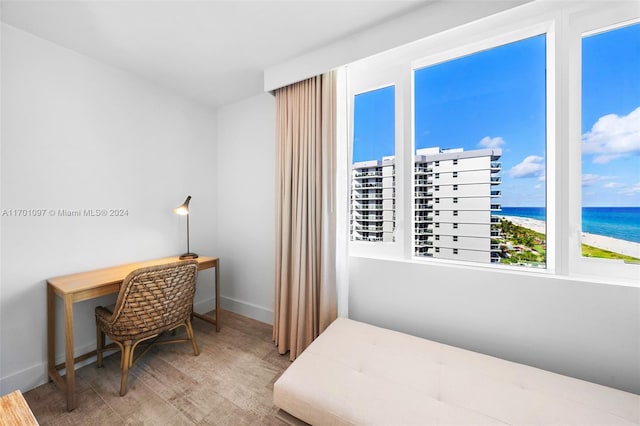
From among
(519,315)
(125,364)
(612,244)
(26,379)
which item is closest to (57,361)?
(26,379)

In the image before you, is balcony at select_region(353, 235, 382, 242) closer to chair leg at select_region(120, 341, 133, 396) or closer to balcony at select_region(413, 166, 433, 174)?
balcony at select_region(413, 166, 433, 174)

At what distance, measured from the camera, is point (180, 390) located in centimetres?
164

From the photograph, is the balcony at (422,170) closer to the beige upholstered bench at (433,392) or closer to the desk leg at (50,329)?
the beige upholstered bench at (433,392)

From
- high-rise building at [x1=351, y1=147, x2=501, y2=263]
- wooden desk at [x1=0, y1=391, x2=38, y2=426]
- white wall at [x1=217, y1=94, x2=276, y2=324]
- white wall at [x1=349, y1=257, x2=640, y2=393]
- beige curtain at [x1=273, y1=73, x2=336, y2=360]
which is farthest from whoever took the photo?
white wall at [x1=217, y1=94, x2=276, y2=324]

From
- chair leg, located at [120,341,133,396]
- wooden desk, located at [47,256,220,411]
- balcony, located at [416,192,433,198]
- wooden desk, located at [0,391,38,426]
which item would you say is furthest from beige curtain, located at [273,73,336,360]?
wooden desk, located at [0,391,38,426]

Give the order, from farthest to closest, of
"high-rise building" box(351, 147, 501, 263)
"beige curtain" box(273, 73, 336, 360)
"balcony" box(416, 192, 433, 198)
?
"beige curtain" box(273, 73, 336, 360) < "balcony" box(416, 192, 433, 198) < "high-rise building" box(351, 147, 501, 263)

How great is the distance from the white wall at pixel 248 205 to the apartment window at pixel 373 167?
92 centimetres

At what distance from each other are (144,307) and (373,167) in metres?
1.96

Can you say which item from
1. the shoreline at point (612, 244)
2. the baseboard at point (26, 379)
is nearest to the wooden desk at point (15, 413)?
the baseboard at point (26, 379)

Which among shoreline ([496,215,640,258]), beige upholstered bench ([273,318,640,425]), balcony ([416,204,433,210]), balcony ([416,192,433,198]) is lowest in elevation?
beige upholstered bench ([273,318,640,425])

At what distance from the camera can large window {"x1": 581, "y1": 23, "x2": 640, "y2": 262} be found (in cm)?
131

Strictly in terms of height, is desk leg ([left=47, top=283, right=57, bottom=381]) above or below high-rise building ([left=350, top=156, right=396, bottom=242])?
below

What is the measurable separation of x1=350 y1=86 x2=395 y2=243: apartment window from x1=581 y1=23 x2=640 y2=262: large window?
43.2 inches

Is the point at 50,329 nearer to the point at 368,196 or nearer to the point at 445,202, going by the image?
the point at 368,196
